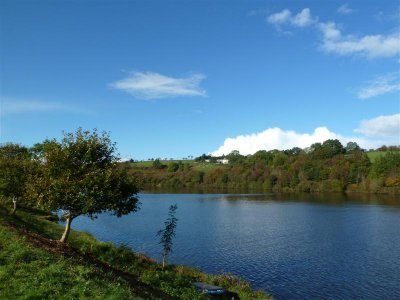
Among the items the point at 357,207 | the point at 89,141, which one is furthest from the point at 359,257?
the point at 357,207

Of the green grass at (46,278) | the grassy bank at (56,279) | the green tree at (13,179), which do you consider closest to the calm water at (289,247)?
the grassy bank at (56,279)

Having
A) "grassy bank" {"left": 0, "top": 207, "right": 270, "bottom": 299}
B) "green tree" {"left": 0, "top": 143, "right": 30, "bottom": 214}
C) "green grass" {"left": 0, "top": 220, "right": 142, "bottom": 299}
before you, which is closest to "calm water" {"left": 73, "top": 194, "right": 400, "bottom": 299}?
"grassy bank" {"left": 0, "top": 207, "right": 270, "bottom": 299}

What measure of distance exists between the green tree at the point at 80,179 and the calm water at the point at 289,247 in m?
18.8

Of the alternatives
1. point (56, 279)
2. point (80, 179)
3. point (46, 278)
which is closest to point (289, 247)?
point (80, 179)

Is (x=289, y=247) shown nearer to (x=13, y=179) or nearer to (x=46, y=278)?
(x=13, y=179)

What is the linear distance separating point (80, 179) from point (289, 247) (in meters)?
39.2

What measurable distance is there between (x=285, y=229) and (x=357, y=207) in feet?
163

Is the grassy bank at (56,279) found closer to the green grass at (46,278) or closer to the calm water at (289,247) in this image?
the green grass at (46,278)

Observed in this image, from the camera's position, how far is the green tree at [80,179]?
30172mm

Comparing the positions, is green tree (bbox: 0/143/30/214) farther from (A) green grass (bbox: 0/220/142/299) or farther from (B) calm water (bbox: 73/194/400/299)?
(A) green grass (bbox: 0/220/142/299)

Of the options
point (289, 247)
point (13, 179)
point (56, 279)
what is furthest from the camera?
point (289, 247)

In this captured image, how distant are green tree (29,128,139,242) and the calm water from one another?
1881cm

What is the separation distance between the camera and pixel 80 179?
1216 inches

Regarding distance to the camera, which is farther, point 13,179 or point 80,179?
point 13,179
